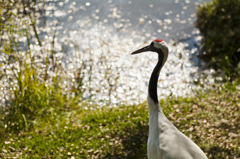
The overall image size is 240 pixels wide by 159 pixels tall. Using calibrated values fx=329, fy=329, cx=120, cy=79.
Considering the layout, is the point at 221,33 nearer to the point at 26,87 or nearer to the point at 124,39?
the point at 124,39

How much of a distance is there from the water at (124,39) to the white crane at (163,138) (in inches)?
139

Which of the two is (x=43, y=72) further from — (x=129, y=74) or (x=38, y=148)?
(x=129, y=74)

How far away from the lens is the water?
843cm

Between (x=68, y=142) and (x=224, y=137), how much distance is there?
2617mm

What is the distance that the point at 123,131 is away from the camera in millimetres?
5801

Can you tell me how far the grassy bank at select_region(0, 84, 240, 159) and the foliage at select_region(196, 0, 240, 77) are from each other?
2.12 m

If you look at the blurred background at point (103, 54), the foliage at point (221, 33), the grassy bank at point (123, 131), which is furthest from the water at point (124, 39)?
the grassy bank at point (123, 131)

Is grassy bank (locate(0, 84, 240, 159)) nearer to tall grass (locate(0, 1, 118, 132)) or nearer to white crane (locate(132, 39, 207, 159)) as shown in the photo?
tall grass (locate(0, 1, 118, 132))

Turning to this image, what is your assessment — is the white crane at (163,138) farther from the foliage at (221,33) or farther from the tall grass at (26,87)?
the foliage at (221,33)

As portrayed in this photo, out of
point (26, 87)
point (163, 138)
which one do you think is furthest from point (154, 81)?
point (26, 87)

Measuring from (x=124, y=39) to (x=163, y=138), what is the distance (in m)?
7.38

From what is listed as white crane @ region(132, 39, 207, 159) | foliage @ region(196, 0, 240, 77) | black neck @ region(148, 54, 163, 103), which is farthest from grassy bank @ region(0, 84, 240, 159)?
foliage @ region(196, 0, 240, 77)

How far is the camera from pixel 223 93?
667 centimetres

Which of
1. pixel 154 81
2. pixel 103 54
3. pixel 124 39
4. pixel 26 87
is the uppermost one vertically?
pixel 124 39
